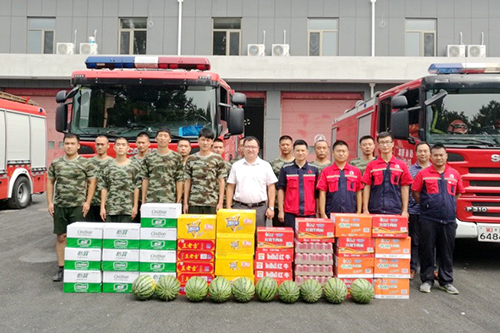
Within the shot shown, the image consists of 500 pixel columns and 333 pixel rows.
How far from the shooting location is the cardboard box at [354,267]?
204 inches

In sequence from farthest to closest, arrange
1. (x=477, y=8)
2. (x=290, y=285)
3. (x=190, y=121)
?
(x=477, y=8)
(x=190, y=121)
(x=290, y=285)

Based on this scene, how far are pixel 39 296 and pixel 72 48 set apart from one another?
612 inches

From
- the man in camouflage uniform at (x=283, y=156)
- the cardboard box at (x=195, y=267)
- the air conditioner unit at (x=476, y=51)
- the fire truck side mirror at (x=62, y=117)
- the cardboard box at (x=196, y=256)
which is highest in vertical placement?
the air conditioner unit at (x=476, y=51)

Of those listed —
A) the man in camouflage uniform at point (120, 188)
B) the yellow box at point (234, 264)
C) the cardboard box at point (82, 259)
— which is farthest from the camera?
the man in camouflage uniform at point (120, 188)

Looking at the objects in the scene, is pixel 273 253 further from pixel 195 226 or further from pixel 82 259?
pixel 82 259

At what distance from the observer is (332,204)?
5.77 m

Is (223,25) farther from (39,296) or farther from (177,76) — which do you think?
(39,296)

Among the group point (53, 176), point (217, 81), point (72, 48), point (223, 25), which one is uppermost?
point (223, 25)

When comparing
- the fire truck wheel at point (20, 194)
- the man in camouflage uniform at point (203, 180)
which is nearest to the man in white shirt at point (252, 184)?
the man in camouflage uniform at point (203, 180)

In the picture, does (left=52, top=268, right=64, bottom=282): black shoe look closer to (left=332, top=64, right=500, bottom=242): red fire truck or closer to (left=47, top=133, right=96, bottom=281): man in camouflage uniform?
(left=47, top=133, right=96, bottom=281): man in camouflage uniform

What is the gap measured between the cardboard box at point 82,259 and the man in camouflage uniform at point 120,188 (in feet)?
1.97

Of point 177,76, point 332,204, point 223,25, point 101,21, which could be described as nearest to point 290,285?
point 332,204

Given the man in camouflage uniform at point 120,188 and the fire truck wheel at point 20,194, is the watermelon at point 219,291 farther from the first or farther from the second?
the fire truck wheel at point 20,194

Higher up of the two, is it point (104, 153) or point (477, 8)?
point (477, 8)
